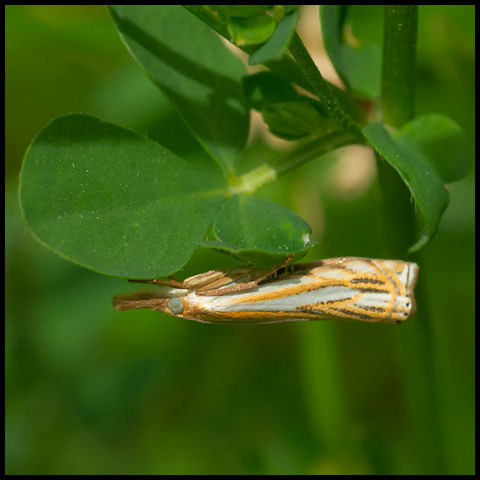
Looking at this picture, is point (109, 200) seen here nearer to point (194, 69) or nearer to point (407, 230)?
point (194, 69)

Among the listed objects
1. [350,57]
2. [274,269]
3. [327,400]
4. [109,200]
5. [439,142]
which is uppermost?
[350,57]

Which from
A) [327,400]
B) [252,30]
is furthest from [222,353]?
[252,30]

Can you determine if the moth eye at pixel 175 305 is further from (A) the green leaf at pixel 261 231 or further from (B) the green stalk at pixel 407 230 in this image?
(B) the green stalk at pixel 407 230

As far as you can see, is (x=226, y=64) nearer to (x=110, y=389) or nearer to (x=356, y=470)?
(x=356, y=470)

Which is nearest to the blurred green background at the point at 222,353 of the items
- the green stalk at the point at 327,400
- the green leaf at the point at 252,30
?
the green stalk at the point at 327,400

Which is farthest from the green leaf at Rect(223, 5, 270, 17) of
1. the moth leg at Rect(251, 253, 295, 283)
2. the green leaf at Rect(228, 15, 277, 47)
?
the moth leg at Rect(251, 253, 295, 283)
